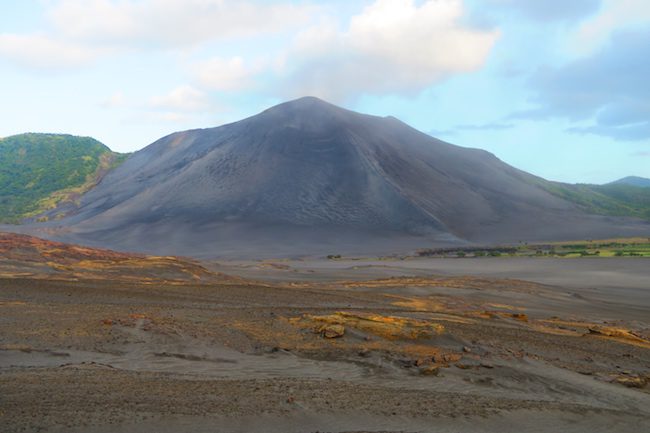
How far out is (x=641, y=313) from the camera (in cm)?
2227

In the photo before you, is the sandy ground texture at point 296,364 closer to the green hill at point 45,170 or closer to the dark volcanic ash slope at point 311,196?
the dark volcanic ash slope at point 311,196

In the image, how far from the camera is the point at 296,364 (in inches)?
431

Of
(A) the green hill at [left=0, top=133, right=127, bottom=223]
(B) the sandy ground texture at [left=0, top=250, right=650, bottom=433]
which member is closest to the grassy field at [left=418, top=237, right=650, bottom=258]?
(B) the sandy ground texture at [left=0, top=250, right=650, bottom=433]

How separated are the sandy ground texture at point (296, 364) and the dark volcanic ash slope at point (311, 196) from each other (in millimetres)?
53270

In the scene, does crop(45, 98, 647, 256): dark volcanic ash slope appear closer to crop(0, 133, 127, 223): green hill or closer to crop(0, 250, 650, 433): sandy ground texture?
crop(0, 133, 127, 223): green hill

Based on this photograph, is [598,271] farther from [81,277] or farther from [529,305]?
[81,277]

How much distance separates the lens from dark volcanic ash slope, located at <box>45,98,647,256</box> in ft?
284

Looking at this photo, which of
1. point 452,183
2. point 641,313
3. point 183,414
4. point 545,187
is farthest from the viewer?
point 545,187

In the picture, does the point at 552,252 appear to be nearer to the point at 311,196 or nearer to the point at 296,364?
the point at 311,196

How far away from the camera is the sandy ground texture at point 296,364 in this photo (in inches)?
292

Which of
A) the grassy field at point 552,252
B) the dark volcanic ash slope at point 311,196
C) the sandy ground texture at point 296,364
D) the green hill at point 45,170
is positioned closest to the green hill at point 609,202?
the dark volcanic ash slope at point 311,196

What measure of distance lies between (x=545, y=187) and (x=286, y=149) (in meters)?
66.8

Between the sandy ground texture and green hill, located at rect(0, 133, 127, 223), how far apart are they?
10370cm

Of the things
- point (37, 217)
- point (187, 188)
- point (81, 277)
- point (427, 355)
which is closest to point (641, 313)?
point (427, 355)
